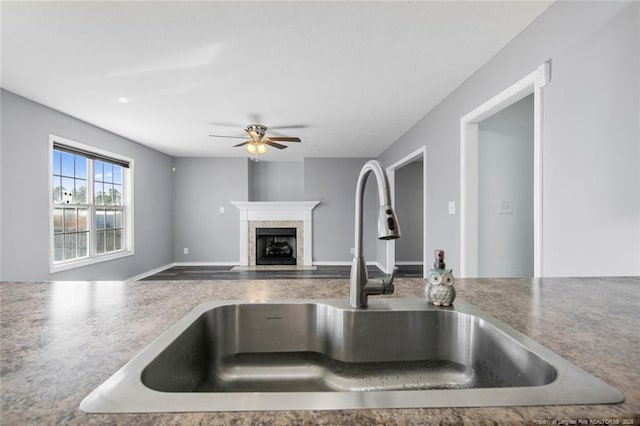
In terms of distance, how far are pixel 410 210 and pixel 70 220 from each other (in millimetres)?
5827

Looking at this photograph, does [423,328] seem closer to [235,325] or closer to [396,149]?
[235,325]

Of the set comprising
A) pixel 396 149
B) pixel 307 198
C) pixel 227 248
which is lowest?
pixel 227 248

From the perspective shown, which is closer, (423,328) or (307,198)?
(423,328)

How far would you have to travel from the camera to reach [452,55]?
223 cm

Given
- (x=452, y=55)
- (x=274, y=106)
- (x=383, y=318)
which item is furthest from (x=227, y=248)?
(x=383, y=318)

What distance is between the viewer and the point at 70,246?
3762 millimetres

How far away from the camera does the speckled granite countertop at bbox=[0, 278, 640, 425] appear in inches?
14.1

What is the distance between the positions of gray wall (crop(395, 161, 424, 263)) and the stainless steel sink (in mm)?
5773

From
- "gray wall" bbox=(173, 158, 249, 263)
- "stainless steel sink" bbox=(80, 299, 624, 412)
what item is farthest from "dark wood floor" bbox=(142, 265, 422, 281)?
"stainless steel sink" bbox=(80, 299, 624, 412)

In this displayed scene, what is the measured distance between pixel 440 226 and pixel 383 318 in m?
2.72

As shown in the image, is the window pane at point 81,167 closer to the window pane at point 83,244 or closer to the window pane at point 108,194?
the window pane at point 108,194

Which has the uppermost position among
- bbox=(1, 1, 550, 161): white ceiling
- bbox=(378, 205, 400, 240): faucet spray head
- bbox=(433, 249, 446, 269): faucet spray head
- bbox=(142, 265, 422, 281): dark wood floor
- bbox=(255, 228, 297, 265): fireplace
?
bbox=(1, 1, 550, 161): white ceiling

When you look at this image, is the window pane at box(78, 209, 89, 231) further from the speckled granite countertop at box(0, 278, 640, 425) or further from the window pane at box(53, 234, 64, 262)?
the speckled granite countertop at box(0, 278, 640, 425)

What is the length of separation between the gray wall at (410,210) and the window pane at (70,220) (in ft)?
18.0
